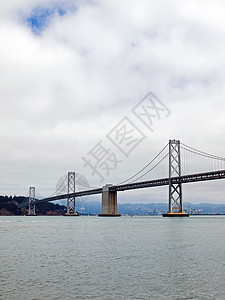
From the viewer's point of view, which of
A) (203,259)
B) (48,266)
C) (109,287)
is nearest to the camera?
(109,287)

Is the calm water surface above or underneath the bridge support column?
underneath

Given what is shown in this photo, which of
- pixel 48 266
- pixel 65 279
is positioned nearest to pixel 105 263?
pixel 48 266

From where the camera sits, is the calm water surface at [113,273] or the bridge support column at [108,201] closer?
the calm water surface at [113,273]

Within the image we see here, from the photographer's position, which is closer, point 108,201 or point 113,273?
point 113,273

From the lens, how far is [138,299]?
8266mm

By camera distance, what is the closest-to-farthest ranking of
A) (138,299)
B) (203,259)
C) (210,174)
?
1. (138,299)
2. (203,259)
3. (210,174)

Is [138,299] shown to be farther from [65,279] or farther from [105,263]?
[105,263]

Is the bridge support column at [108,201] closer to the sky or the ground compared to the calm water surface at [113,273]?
closer to the sky

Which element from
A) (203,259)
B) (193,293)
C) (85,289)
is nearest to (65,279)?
(85,289)

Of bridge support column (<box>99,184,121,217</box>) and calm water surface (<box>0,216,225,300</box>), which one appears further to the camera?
bridge support column (<box>99,184,121,217</box>)

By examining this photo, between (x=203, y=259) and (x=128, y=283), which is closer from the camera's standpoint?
(x=128, y=283)

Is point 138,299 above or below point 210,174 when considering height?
below

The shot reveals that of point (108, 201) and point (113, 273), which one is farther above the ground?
point (108, 201)

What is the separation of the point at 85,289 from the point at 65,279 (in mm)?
1318
